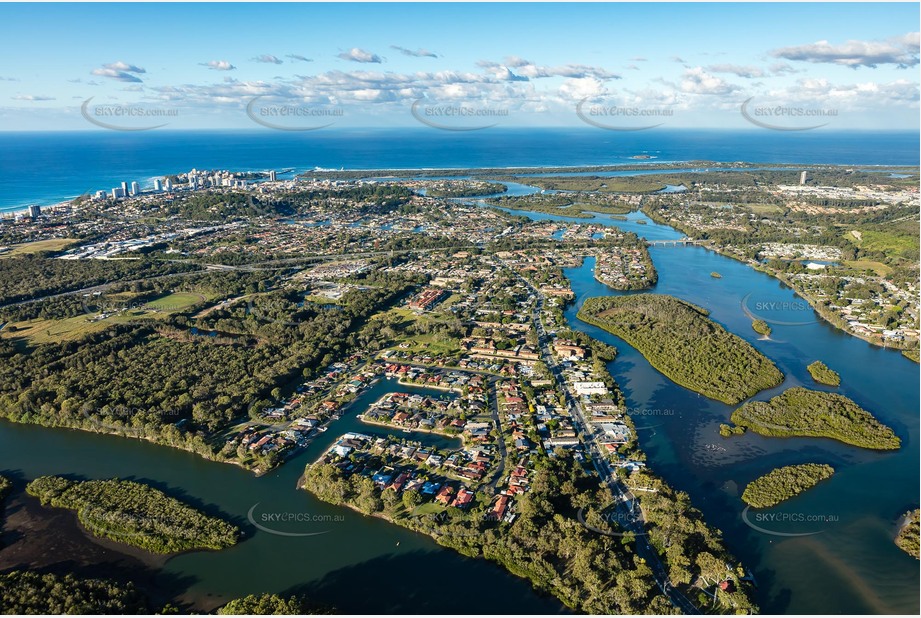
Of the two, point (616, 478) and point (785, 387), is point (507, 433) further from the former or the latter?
point (785, 387)

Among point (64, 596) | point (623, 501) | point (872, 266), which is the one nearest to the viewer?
point (64, 596)

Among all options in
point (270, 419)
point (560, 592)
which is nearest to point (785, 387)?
point (560, 592)

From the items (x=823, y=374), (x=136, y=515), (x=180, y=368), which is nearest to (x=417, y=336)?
(x=180, y=368)

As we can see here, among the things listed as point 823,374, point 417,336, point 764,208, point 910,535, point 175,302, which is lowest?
point 910,535

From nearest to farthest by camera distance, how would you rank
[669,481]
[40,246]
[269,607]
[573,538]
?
[269,607], [573,538], [669,481], [40,246]

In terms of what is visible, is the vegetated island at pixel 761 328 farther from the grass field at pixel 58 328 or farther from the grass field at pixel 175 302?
the grass field at pixel 58 328

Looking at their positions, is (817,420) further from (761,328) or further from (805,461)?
(761,328)

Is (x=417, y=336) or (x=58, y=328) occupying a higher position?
(x=417, y=336)
